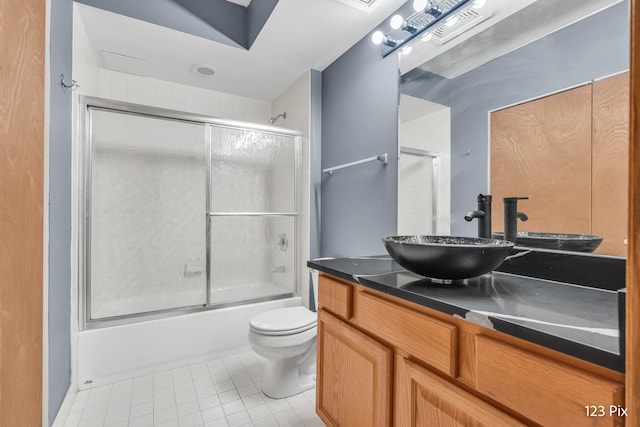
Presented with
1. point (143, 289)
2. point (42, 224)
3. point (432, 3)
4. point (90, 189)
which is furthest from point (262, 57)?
point (143, 289)

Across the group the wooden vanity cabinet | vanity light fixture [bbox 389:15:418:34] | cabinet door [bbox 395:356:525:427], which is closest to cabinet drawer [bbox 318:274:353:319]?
the wooden vanity cabinet

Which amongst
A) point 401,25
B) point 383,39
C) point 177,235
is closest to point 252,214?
point 177,235

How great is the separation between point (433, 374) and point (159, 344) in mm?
1849

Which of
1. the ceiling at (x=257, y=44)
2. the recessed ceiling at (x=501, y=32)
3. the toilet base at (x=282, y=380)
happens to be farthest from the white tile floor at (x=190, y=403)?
the ceiling at (x=257, y=44)

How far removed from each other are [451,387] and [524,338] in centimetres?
26

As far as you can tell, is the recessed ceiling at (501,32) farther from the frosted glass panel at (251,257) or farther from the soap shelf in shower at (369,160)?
the frosted glass panel at (251,257)

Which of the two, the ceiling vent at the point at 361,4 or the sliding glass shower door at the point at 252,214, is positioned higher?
the ceiling vent at the point at 361,4

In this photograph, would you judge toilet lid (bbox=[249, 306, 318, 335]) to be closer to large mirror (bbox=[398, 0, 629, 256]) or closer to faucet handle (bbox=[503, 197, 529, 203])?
large mirror (bbox=[398, 0, 629, 256])

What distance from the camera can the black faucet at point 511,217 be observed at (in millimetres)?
1111

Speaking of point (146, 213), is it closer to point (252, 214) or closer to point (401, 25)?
point (252, 214)

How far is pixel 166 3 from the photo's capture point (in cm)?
191

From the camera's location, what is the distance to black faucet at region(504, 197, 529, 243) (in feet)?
3.65

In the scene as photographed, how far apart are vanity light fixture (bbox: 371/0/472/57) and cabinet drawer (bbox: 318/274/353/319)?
1293 millimetres

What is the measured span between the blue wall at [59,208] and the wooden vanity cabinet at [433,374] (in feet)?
4.03
